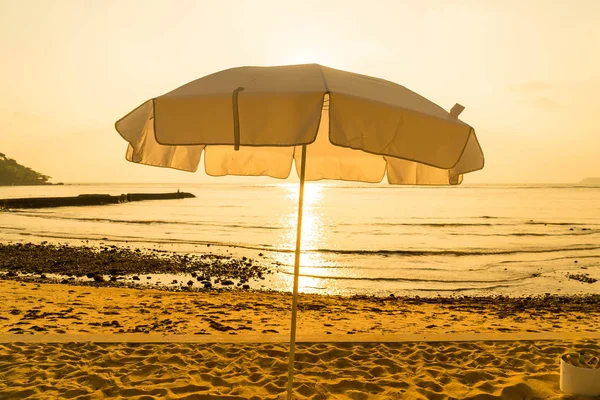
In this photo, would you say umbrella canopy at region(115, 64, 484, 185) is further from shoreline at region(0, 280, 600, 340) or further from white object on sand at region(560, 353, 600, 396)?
shoreline at region(0, 280, 600, 340)

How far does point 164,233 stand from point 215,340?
23.9 metres

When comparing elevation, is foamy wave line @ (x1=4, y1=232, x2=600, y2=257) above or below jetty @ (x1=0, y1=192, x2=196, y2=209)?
below

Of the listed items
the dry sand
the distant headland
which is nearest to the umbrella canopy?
the dry sand

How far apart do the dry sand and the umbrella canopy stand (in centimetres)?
269

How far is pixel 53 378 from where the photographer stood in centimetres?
478

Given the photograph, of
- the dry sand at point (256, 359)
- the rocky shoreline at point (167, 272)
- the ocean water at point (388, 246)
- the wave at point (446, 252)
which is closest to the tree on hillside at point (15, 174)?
the ocean water at point (388, 246)

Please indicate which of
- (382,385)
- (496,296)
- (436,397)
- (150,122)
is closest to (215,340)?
(382,385)

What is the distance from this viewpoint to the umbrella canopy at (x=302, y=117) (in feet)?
8.20

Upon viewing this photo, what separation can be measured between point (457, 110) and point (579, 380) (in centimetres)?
306

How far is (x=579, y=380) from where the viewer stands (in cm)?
427

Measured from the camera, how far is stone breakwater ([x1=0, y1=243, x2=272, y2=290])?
14.4m

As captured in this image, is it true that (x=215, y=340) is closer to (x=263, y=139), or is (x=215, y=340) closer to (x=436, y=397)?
(x=436, y=397)

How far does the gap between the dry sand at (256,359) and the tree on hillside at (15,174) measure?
454ft

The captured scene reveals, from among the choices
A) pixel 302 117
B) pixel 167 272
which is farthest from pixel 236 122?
pixel 167 272
